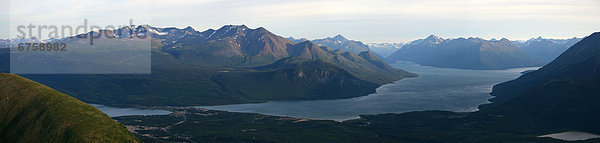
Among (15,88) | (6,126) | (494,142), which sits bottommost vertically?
(494,142)

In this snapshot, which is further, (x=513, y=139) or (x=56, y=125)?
(x=513, y=139)

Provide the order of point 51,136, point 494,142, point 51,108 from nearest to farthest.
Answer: point 51,136 < point 51,108 < point 494,142

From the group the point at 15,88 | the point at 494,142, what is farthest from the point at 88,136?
the point at 494,142

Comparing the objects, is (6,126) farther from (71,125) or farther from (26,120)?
(71,125)

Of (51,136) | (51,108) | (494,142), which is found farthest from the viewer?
(494,142)

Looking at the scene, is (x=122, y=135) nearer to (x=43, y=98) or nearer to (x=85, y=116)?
(x=85, y=116)

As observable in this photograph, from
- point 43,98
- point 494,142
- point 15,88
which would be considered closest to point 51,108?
point 43,98

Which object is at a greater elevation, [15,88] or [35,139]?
[15,88]
